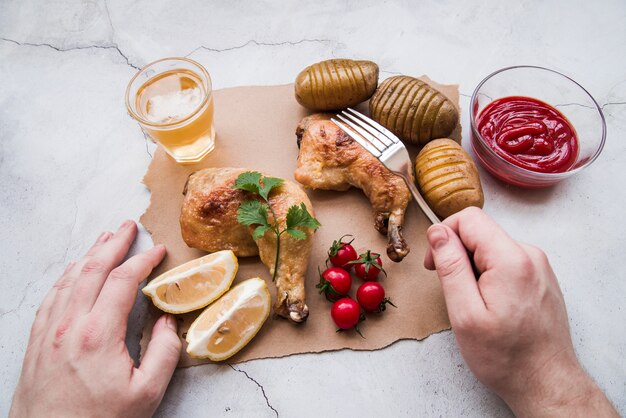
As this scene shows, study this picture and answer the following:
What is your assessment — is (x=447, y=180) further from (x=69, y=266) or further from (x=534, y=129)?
(x=69, y=266)

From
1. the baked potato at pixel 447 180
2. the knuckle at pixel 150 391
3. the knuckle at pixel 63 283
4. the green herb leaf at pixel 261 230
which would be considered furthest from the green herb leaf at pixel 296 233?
the knuckle at pixel 63 283

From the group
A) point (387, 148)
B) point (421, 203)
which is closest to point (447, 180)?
point (421, 203)

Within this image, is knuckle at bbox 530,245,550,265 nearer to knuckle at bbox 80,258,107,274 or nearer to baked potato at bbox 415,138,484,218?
baked potato at bbox 415,138,484,218

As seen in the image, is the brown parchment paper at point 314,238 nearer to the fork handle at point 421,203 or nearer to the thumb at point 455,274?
the fork handle at point 421,203

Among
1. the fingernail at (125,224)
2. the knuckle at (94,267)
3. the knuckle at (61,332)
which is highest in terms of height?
the fingernail at (125,224)

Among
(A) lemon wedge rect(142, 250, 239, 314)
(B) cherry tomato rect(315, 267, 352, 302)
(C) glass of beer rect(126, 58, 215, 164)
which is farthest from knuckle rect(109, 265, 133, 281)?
(B) cherry tomato rect(315, 267, 352, 302)
